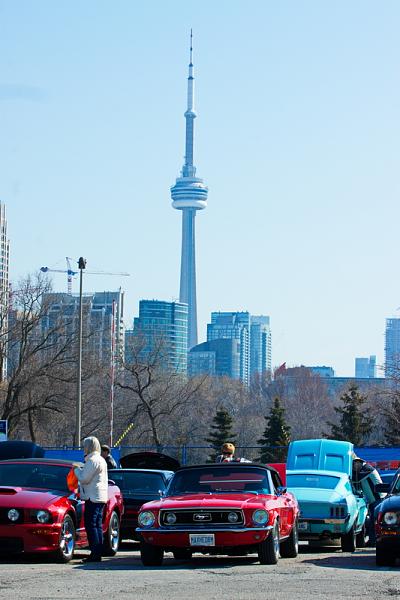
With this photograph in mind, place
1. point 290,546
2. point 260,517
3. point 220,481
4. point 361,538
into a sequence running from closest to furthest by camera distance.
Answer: point 260,517, point 220,481, point 290,546, point 361,538

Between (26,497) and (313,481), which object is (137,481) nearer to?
(313,481)

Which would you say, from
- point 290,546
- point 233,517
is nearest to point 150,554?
point 233,517

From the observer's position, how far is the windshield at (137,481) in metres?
22.4

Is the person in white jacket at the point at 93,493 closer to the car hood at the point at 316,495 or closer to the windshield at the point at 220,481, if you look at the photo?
the windshield at the point at 220,481

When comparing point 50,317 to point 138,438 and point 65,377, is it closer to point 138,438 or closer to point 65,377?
point 65,377

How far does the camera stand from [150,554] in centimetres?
1602

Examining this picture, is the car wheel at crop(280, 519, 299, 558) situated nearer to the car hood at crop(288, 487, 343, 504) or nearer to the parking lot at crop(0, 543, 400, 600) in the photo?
the parking lot at crop(0, 543, 400, 600)

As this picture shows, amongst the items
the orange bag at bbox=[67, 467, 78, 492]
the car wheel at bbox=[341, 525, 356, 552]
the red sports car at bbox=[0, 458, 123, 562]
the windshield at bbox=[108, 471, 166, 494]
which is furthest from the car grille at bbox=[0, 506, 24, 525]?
the car wheel at bbox=[341, 525, 356, 552]

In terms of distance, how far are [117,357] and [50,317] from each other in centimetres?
710

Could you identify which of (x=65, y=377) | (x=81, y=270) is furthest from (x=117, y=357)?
(x=81, y=270)

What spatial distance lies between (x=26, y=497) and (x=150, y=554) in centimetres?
185

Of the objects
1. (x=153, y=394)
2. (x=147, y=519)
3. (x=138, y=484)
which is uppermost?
(x=153, y=394)

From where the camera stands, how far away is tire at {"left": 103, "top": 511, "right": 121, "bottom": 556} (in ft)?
59.2

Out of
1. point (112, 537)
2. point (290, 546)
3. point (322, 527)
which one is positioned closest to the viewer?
point (290, 546)
